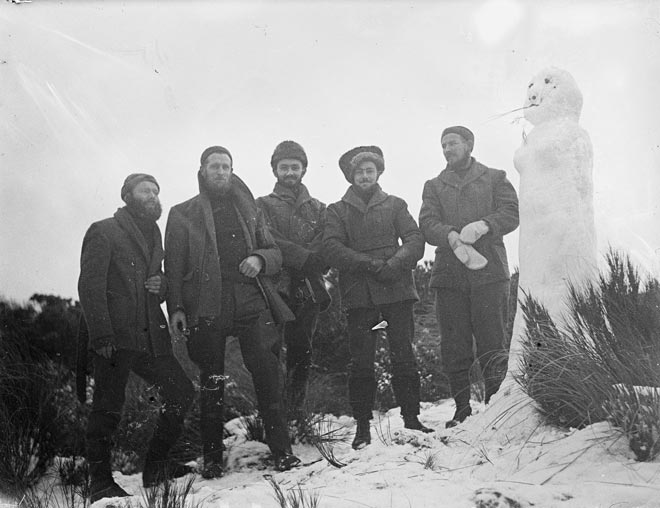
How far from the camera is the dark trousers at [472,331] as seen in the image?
473 centimetres

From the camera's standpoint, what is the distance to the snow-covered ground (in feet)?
10.2

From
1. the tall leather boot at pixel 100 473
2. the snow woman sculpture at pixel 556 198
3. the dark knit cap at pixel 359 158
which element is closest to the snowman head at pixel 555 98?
the snow woman sculpture at pixel 556 198

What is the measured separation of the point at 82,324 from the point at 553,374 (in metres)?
2.77

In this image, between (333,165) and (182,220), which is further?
(333,165)

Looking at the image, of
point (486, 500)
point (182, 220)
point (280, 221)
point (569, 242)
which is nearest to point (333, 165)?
point (280, 221)

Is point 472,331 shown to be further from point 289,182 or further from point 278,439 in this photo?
point 289,182

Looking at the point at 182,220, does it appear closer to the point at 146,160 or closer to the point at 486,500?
the point at 146,160

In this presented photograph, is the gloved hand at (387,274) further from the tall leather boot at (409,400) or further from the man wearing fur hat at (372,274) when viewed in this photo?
the tall leather boot at (409,400)

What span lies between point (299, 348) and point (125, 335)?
1.21 metres

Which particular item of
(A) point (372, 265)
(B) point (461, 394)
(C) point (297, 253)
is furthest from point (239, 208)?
(B) point (461, 394)

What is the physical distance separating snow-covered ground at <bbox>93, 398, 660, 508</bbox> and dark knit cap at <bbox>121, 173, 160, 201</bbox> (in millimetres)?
1768

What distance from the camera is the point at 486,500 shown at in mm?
3127

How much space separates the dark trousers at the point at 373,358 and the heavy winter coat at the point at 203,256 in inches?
19.0

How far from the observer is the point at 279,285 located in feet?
16.0
